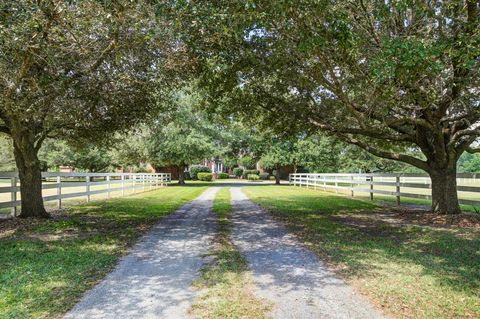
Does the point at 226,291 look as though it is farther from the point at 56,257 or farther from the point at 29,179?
the point at 29,179

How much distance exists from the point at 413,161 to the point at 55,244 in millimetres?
9878

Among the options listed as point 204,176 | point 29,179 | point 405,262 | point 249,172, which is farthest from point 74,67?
point 249,172

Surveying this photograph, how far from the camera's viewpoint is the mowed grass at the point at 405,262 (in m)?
4.29

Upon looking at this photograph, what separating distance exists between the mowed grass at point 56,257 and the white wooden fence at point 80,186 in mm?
1320

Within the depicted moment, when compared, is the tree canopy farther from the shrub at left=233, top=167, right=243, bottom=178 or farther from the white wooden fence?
the shrub at left=233, top=167, right=243, bottom=178

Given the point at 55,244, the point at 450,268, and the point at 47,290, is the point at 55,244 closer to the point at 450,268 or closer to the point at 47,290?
the point at 47,290

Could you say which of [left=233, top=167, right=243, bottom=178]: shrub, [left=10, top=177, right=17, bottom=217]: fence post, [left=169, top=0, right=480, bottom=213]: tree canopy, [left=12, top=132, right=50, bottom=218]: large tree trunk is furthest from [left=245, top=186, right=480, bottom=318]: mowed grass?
[left=233, top=167, right=243, bottom=178]: shrub

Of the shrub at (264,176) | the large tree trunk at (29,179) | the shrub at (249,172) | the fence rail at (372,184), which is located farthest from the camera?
the shrub at (249,172)

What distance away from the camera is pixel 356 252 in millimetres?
6719

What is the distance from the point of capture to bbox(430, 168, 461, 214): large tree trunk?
1123 cm

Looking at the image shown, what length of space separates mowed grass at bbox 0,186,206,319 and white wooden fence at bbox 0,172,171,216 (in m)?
1.32

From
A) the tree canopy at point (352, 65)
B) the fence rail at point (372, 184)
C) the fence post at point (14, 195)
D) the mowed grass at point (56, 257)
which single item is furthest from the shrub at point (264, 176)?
the fence post at point (14, 195)

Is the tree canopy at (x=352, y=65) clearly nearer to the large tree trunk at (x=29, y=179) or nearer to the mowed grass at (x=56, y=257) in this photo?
the mowed grass at (x=56, y=257)

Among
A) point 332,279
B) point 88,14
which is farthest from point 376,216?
point 88,14
